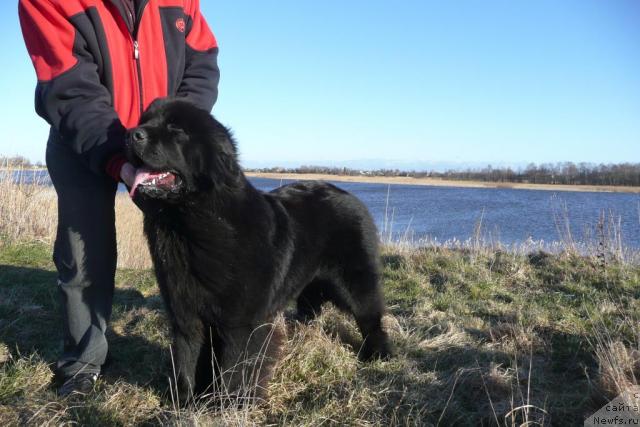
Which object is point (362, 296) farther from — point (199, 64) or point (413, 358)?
point (199, 64)

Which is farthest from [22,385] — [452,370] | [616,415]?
[616,415]

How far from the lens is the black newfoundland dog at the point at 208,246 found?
2.33 metres

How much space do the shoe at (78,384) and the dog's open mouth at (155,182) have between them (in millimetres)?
1178

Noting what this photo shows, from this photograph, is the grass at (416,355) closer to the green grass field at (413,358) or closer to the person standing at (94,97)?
the green grass field at (413,358)

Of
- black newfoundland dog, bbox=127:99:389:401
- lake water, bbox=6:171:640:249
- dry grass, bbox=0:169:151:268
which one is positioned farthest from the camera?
lake water, bbox=6:171:640:249

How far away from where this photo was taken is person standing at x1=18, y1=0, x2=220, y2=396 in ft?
7.84

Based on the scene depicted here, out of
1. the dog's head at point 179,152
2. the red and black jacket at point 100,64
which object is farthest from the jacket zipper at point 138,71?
the dog's head at point 179,152

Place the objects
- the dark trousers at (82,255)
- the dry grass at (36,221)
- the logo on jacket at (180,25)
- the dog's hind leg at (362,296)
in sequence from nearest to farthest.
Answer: the dark trousers at (82,255) < the logo on jacket at (180,25) < the dog's hind leg at (362,296) < the dry grass at (36,221)

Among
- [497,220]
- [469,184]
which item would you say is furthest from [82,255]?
[469,184]

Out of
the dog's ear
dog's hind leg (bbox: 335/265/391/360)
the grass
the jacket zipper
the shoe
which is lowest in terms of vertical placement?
the shoe

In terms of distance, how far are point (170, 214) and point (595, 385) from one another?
2359mm

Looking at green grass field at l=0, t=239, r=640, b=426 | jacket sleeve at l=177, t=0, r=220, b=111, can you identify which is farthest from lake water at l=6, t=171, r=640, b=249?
jacket sleeve at l=177, t=0, r=220, b=111

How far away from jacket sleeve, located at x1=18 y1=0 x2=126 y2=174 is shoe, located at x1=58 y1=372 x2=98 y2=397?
3.92 feet

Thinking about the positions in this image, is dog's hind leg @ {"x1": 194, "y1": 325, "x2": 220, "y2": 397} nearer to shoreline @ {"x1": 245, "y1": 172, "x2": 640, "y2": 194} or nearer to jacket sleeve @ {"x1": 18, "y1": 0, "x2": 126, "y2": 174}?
jacket sleeve @ {"x1": 18, "y1": 0, "x2": 126, "y2": 174}
